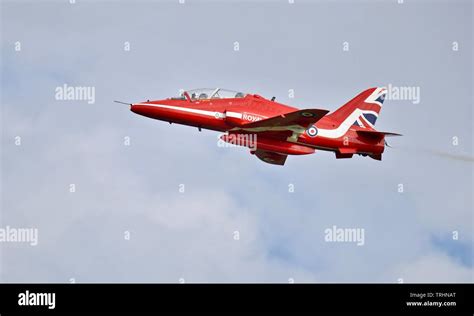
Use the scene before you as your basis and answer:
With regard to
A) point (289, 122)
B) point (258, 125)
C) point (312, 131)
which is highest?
point (289, 122)

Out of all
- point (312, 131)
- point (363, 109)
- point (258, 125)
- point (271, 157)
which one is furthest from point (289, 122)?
point (363, 109)

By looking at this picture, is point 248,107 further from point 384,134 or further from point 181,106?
point 384,134

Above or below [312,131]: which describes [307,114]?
above

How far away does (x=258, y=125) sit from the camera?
4891 centimetres

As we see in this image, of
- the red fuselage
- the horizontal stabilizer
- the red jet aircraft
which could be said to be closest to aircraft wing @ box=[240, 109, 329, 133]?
the red jet aircraft

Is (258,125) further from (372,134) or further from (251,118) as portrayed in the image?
(372,134)

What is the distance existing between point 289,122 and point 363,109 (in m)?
5.66

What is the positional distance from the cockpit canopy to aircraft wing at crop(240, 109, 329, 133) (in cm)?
228

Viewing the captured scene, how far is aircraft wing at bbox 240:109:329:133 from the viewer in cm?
4809

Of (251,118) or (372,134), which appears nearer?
(251,118)

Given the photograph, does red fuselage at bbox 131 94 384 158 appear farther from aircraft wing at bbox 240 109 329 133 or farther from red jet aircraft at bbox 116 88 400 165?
aircraft wing at bbox 240 109 329 133
